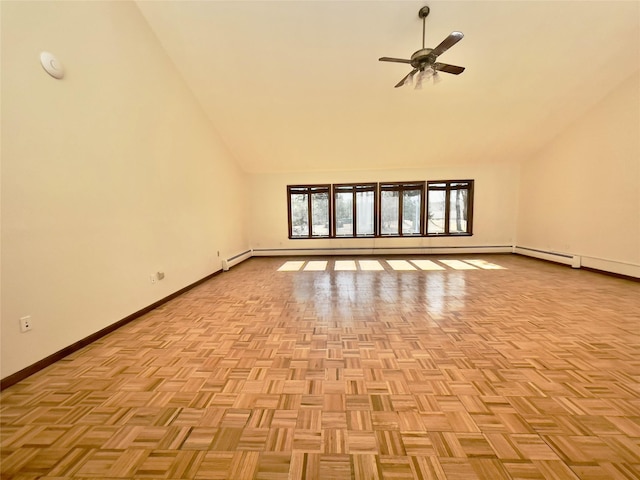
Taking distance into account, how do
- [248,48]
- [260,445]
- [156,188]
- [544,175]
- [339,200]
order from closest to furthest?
1. [260,445]
2. [156,188]
3. [248,48]
4. [544,175]
5. [339,200]

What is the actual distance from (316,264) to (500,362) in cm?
432

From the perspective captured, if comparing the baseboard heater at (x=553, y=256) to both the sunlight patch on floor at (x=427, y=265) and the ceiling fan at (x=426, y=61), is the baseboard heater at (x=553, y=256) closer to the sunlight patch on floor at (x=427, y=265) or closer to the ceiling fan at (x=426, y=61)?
the sunlight patch on floor at (x=427, y=265)

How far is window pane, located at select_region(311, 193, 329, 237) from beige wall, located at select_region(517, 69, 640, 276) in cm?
500

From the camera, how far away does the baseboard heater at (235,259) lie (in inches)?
211

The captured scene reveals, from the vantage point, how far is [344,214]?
279 inches

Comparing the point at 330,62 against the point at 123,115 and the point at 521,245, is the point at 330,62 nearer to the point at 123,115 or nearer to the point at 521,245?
the point at 123,115

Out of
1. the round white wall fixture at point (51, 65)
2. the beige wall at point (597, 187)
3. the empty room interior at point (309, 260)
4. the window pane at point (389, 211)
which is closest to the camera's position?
the empty room interior at point (309, 260)

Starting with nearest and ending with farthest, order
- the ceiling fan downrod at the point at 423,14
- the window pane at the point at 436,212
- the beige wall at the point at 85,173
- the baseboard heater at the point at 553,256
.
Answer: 1. the beige wall at the point at 85,173
2. the ceiling fan downrod at the point at 423,14
3. the baseboard heater at the point at 553,256
4. the window pane at the point at 436,212

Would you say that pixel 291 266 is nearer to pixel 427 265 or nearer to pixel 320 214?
pixel 320 214

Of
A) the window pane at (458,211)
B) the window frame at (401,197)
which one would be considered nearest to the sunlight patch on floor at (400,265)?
the window frame at (401,197)

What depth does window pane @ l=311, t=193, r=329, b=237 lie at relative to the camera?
7066 mm

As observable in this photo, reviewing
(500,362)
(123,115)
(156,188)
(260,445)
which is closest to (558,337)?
(500,362)

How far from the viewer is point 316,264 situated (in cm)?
599

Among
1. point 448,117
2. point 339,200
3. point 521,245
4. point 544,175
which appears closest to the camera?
point 448,117
